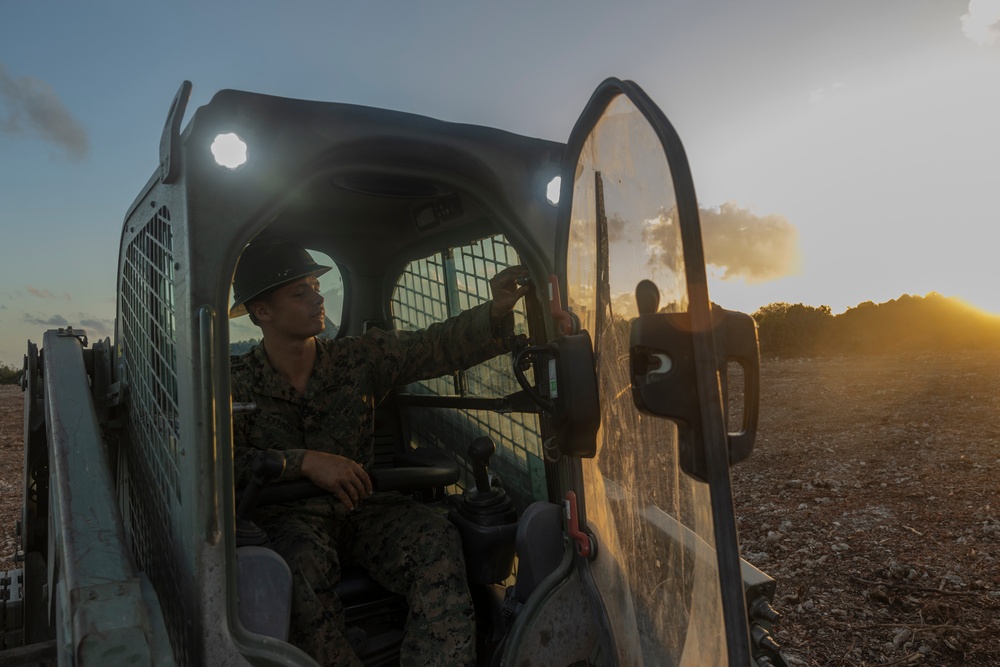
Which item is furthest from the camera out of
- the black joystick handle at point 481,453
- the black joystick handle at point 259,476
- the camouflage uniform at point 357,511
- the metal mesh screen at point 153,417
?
the black joystick handle at point 481,453

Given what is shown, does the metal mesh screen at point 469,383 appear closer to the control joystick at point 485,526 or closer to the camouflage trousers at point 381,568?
the control joystick at point 485,526

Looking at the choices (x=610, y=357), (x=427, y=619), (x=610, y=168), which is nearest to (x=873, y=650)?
(x=427, y=619)

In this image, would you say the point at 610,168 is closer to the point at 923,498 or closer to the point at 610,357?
the point at 610,357

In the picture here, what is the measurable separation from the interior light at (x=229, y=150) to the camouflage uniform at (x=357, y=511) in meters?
1.05

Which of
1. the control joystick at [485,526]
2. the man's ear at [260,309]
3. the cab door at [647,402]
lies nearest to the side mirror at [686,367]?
the cab door at [647,402]

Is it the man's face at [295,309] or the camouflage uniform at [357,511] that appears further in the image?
the man's face at [295,309]

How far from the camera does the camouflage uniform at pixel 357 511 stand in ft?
7.29

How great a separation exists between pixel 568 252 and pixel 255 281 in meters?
1.46

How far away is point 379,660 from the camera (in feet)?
7.95

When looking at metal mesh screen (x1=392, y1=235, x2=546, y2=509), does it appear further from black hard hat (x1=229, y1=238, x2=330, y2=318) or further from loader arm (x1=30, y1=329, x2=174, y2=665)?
loader arm (x1=30, y1=329, x2=174, y2=665)

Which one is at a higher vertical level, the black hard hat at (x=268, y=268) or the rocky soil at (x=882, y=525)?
the black hard hat at (x=268, y=268)

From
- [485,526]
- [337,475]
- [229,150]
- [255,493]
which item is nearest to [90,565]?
[255,493]

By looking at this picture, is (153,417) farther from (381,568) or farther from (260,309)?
(381,568)

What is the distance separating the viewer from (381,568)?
249 centimetres
